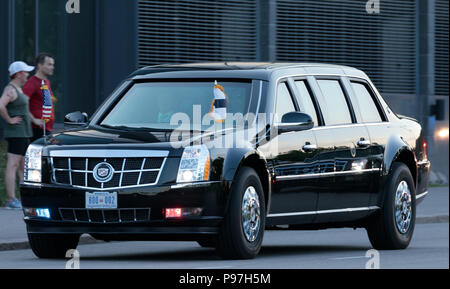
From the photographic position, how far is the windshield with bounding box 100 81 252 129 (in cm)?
1204

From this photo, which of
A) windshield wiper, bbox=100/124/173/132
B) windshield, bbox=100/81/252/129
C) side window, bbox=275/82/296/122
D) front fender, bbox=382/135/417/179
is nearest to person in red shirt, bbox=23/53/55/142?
windshield, bbox=100/81/252/129

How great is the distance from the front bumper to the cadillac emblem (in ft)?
0.58

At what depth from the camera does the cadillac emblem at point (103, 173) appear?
11156mm

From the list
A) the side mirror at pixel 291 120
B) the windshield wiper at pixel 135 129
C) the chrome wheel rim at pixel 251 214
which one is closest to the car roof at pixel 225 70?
the side mirror at pixel 291 120

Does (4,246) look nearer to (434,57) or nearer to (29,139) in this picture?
Result: (29,139)

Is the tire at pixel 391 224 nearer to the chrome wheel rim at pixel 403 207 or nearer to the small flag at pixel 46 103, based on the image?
the chrome wheel rim at pixel 403 207

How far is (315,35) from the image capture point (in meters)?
28.9

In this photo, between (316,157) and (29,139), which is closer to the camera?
(316,157)

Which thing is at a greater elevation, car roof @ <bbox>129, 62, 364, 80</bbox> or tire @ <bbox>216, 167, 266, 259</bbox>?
car roof @ <bbox>129, 62, 364, 80</bbox>

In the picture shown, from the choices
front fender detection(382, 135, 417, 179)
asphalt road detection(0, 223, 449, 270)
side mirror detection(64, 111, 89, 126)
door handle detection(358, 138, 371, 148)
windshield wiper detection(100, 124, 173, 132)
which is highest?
side mirror detection(64, 111, 89, 126)

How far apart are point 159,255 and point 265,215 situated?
152cm

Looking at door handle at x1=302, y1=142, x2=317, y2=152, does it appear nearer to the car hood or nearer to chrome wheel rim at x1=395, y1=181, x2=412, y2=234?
the car hood

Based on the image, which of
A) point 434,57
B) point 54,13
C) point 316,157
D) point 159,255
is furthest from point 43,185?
point 434,57
